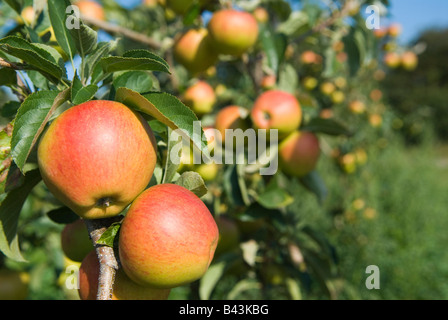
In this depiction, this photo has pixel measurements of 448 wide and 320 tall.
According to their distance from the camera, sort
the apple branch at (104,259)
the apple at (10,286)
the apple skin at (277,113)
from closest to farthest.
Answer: the apple branch at (104,259)
the apple at (10,286)
the apple skin at (277,113)

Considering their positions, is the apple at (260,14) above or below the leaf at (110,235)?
above

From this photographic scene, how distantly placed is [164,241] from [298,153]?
73 cm

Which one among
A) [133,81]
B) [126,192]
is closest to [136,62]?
[133,81]

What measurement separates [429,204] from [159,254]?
161 inches

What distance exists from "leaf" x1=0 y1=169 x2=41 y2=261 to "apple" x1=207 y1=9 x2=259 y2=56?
756 millimetres

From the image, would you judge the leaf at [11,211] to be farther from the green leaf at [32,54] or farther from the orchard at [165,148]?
the green leaf at [32,54]

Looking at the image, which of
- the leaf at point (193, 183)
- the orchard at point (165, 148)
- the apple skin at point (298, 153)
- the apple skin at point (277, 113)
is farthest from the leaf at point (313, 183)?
the leaf at point (193, 183)

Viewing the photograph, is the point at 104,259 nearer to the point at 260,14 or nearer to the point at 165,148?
the point at 165,148

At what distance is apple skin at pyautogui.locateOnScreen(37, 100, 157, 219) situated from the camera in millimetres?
499

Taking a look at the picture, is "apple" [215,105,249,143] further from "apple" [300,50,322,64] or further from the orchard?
"apple" [300,50,322,64]

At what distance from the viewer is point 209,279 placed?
47.5 inches

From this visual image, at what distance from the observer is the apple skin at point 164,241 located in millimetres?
505

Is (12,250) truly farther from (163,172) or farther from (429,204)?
(429,204)

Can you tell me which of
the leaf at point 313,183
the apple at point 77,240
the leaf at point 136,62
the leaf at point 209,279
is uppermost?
the leaf at point 136,62
